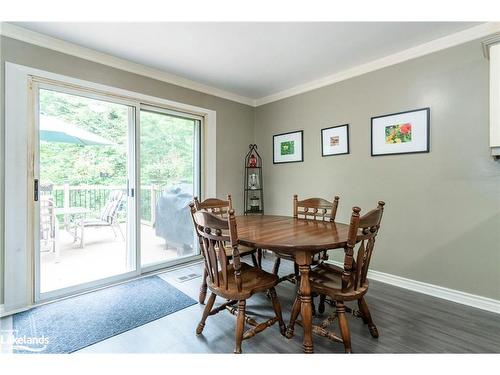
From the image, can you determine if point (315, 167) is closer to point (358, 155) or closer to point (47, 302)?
point (358, 155)

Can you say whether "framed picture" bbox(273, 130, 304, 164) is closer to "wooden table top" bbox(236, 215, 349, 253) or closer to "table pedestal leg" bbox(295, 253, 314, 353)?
"wooden table top" bbox(236, 215, 349, 253)

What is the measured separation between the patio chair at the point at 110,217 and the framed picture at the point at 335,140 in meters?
A: 2.54

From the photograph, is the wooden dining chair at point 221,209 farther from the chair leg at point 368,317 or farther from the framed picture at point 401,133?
the framed picture at point 401,133

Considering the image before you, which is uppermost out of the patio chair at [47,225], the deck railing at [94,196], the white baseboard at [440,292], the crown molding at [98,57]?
the crown molding at [98,57]

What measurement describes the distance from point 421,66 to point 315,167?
1524 mm

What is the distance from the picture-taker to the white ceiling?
2098mm

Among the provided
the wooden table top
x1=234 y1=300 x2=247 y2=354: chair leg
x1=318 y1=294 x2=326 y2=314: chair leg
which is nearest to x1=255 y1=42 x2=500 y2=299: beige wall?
the wooden table top

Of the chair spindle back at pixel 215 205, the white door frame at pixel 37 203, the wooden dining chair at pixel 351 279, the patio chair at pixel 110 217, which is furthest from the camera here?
the patio chair at pixel 110 217

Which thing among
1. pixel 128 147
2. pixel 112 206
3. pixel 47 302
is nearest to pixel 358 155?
pixel 128 147

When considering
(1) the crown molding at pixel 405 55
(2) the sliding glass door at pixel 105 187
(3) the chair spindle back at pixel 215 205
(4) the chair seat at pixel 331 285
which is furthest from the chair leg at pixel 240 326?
(1) the crown molding at pixel 405 55

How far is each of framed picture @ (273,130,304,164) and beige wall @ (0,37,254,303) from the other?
0.52 m

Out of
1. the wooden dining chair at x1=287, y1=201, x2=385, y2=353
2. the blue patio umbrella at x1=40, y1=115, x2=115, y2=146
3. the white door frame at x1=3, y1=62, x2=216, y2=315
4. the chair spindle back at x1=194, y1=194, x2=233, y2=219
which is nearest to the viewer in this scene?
the wooden dining chair at x1=287, y1=201, x2=385, y2=353

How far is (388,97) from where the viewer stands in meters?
2.67

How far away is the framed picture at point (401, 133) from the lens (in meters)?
2.43
